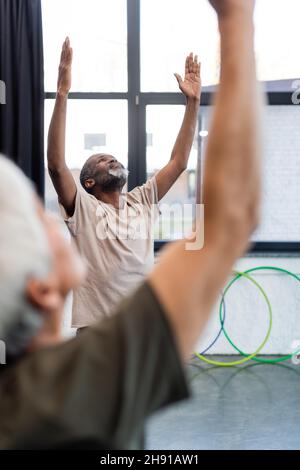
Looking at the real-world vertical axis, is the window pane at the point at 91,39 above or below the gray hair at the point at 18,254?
above

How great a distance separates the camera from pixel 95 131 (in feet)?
16.6

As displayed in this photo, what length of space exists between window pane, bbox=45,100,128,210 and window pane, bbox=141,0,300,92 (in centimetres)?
33

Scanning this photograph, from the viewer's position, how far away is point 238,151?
0.65 metres

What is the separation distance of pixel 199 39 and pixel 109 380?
4773mm

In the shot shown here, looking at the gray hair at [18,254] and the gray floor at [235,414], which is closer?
the gray hair at [18,254]

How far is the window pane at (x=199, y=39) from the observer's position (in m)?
5.00

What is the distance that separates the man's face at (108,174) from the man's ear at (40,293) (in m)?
2.11

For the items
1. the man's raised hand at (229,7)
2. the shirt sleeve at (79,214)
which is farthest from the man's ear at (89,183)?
the man's raised hand at (229,7)

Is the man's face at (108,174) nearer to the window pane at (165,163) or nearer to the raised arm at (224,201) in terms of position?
the raised arm at (224,201)

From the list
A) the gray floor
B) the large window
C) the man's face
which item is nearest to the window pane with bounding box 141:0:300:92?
the large window

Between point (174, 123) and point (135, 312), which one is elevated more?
point (174, 123)
